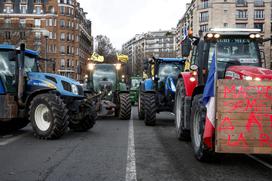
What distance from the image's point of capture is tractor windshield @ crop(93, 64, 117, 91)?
1683cm

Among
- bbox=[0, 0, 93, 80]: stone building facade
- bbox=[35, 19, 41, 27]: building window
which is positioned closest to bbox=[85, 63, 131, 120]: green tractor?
bbox=[0, 0, 93, 80]: stone building facade

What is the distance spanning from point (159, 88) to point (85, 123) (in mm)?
3526

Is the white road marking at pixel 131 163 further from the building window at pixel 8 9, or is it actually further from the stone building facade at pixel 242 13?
the building window at pixel 8 9

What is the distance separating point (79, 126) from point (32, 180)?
19.6 feet

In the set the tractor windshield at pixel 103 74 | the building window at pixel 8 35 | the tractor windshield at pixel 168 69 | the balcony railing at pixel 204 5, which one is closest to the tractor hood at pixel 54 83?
the tractor windshield at pixel 168 69

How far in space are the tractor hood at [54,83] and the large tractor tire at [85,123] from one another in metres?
0.91

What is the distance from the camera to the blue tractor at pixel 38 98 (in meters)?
9.70

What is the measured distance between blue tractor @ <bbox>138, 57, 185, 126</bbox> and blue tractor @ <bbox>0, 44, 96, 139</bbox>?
93.4 inches

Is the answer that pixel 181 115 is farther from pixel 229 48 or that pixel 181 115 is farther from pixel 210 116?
pixel 210 116

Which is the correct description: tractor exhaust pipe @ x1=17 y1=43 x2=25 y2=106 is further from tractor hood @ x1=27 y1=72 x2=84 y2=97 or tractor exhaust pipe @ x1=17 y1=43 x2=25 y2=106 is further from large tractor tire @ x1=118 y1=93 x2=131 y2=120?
large tractor tire @ x1=118 y1=93 x2=131 y2=120

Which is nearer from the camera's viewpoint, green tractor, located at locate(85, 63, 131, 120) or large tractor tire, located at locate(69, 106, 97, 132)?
large tractor tire, located at locate(69, 106, 97, 132)

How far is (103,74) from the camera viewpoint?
16969mm

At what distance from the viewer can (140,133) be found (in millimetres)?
11188

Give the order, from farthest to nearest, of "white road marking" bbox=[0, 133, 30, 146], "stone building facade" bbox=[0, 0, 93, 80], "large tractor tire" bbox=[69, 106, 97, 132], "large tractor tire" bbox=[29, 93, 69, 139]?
"stone building facade" bbox=[0, 0, 93, 80] → "large tractor tire" bbox=[69, 106, 97, 132] → "large tractor tire" bbox=[29, 93, 69, 139] → "white road marking" bbox=[0, 133, 30, 146]
